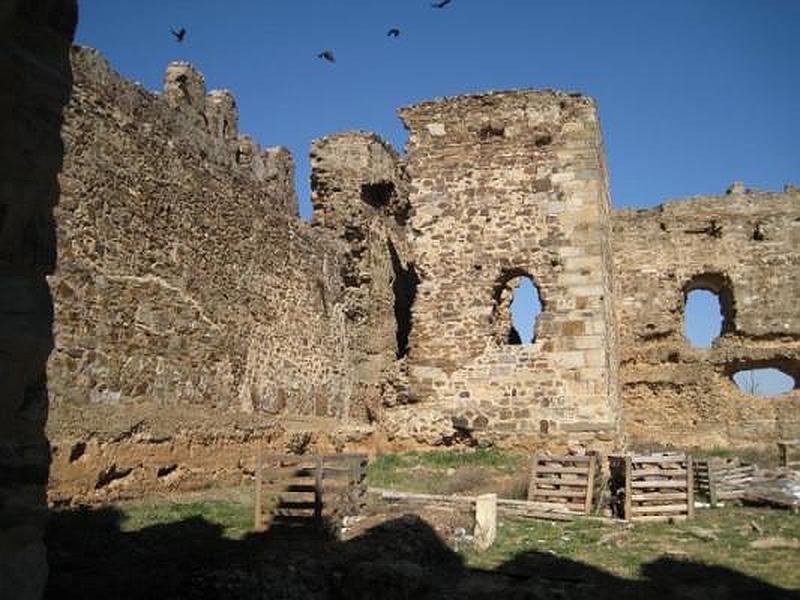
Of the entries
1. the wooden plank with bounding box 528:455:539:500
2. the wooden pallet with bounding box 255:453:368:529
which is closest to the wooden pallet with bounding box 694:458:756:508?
the wooden plank with bounding box 528:455:539:500

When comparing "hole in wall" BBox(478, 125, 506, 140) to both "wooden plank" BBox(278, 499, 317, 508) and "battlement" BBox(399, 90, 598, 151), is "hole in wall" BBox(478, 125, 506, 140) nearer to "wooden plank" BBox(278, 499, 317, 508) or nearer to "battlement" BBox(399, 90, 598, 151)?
"battlement" BBox(399, 90, 598, 151)

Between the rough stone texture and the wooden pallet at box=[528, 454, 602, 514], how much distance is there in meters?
8.05

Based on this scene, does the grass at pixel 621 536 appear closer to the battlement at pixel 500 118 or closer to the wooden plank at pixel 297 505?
the wooden plank at pixel 297 505

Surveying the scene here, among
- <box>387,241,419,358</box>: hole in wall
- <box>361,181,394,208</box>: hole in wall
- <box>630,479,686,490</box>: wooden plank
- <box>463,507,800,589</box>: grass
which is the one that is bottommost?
<box>463,507,800,589</box>: grass

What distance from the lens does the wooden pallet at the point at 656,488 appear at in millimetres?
9570

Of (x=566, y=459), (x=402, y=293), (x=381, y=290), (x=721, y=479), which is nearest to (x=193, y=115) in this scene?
(x=381, y=290)

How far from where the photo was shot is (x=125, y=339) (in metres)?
8.63

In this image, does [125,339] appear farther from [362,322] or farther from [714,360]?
[714,360]

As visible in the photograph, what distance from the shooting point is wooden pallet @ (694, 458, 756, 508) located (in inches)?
438

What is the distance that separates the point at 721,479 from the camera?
11500mm

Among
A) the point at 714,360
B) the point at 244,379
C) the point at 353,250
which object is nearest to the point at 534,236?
the point at 353,250

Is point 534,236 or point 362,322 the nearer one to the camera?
point 534,236

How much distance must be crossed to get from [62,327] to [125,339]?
99cm

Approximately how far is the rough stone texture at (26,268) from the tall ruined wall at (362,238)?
11.4 meters
